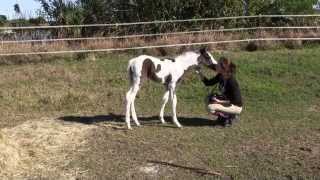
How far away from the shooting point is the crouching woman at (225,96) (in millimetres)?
11062

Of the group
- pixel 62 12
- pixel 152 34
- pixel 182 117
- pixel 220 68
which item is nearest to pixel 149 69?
pixel 220 68

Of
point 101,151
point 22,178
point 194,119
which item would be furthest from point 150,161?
point 194,119

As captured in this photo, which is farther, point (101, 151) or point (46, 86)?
point (46, 86)

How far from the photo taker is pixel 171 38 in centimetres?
1883

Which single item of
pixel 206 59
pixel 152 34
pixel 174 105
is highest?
pixel 206 59

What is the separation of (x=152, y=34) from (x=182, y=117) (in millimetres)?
7214

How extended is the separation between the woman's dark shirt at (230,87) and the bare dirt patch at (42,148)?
7.23 ft

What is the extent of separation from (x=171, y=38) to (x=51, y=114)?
683 centimetres

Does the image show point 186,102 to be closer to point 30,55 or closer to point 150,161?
point 150,161

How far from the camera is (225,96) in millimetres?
11305

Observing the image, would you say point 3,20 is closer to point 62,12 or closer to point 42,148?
point 62,12

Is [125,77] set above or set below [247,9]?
below

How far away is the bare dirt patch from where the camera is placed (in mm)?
9156

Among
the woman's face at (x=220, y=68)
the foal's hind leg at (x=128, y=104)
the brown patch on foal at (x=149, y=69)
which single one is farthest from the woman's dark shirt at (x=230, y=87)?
the foal's hind leg at (x=128, y=104)
